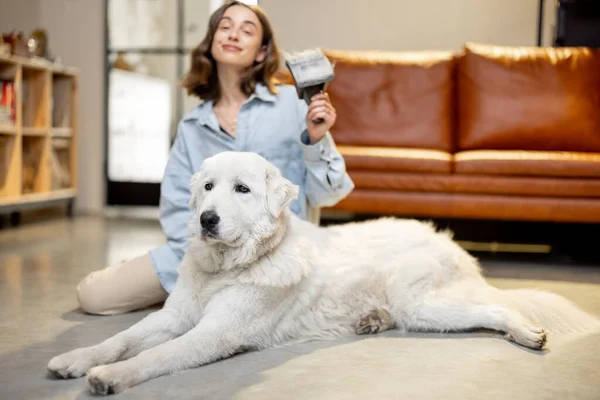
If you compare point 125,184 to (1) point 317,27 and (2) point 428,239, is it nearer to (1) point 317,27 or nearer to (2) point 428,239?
(1) point 317,27

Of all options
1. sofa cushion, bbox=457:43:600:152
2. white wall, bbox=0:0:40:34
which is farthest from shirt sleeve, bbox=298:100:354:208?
white wall, bbox=0:0:40:34

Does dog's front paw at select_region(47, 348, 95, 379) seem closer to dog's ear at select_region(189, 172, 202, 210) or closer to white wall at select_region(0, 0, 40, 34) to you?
dog's ear at select_region(189, 172, 202, 210)

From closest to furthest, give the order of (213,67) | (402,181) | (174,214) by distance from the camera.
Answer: (174,214), (213,67), (402,181)

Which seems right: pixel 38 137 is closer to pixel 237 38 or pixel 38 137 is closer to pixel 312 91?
pixel 237 38

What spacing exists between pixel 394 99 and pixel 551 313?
2767 mm

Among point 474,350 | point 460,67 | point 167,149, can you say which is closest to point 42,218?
point 167,149

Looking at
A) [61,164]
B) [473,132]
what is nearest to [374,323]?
[473,132]

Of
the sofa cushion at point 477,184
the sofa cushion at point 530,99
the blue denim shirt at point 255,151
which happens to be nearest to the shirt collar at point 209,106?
the blue denim shirt at point 255,151

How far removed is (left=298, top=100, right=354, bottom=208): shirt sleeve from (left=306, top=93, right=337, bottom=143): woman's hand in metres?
0.07

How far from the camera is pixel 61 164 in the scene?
6203 mm

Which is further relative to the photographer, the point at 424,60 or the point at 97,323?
the point at 424,60

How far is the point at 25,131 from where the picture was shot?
17.5 ft

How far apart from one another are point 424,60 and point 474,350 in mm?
3253

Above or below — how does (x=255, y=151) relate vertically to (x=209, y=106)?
below
